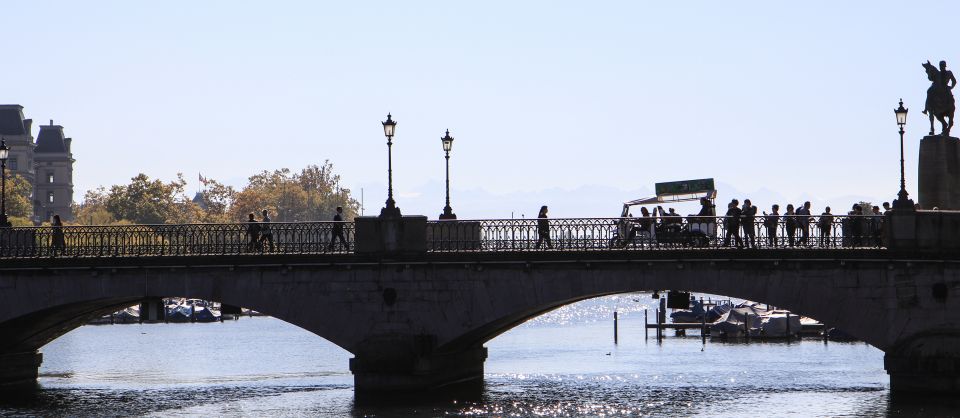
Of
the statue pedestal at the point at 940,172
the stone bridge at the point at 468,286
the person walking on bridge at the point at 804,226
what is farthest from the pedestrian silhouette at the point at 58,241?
the statue pedestal at the point at 940,172

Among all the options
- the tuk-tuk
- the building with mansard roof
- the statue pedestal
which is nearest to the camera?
the tuk-tuk

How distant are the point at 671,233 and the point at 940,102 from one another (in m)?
11.0

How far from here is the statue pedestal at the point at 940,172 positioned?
150 feet

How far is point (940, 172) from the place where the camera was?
4566 centimetres

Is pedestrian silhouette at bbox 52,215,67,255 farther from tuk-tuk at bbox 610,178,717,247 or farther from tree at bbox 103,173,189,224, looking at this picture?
tree at bbox 103,173,189,224

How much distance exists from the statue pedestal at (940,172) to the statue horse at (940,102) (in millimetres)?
532

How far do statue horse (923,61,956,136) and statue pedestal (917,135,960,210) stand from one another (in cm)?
53

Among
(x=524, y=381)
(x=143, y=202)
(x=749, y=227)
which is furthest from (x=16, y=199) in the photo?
(x=749, y=227)

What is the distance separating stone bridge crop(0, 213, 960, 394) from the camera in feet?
130

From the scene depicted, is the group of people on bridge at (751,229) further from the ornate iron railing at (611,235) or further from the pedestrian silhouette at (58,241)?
the pedestrian silhouette at (58,241)

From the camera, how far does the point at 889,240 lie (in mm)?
39750

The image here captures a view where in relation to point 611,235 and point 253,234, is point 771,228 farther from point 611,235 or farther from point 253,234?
point 253,234

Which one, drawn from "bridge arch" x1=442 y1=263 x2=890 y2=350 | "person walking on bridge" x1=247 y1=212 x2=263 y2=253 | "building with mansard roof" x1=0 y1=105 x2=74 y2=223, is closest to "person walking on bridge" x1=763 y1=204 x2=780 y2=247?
"bridge arch" x1=442 y1=263 x2=890 y2=350

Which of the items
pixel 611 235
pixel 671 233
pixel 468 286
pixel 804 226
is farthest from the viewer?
pixel 611 235
